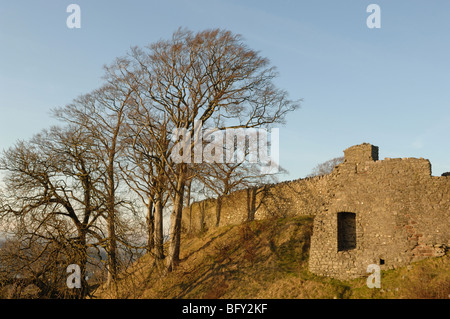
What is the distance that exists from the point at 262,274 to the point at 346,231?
12.4 feet

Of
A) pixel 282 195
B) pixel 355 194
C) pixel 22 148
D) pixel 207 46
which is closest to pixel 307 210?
pixel 282 195

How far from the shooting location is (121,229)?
43.3ft

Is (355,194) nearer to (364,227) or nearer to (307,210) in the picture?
(364,227)

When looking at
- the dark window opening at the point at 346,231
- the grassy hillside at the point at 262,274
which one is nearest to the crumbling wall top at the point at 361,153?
the dark window opening at the point at 346,231

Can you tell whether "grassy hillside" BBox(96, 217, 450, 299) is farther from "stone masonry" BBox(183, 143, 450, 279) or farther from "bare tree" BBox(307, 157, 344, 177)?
"bare tree" BBox(307, 157, 344, 177)

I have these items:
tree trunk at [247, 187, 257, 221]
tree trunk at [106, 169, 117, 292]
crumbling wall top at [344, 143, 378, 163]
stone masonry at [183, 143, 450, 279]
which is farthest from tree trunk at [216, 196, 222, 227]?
tree trunk at [106, 169, 117, 292]

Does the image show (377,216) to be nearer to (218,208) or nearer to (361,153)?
(361,153)

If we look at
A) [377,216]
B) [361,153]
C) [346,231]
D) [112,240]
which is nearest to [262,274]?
[346,231]

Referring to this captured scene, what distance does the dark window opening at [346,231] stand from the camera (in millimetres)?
15617

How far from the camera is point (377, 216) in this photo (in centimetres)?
1480

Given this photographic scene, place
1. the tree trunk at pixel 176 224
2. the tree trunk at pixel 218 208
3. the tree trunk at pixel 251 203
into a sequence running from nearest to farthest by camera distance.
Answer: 1. the tree trunk at pixel 176 224
2. the tree trunk at pixel 251 203
3. the tree trunk at pixel 218 208

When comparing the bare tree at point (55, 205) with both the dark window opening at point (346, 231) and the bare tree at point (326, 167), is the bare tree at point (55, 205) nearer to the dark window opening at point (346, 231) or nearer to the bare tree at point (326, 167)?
the dark window opening at point (346, 231)
